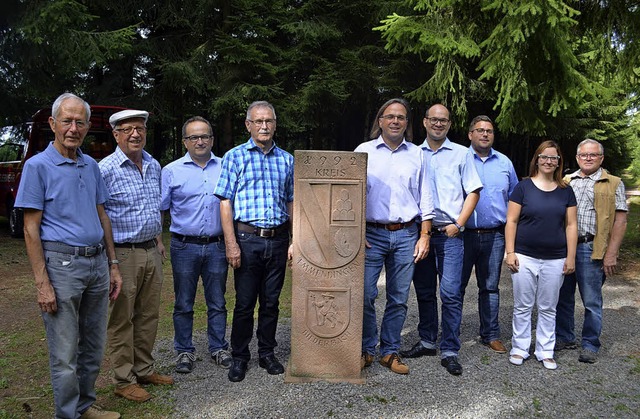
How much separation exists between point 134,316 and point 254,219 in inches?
46.4

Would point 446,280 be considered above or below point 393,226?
below

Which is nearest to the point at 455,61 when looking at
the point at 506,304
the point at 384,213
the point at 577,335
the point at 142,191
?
the point at 506,304

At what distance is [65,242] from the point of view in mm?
3012

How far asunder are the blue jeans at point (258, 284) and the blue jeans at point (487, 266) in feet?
5.70

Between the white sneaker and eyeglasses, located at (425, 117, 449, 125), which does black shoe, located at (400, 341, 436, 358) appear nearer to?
eyeglasses, located at (425, 117, 449, 125)

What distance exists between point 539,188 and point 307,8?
10.5 metres

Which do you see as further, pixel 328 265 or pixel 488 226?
pixel 488 226

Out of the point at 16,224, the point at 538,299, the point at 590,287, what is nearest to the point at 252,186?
the point at 538,299

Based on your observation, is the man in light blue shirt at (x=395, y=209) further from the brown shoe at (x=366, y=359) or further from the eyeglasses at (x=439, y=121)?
the eyeglasses at (x=439, y=121)

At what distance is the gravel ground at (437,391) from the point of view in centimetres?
359

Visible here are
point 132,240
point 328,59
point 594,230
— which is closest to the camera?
point 132,240

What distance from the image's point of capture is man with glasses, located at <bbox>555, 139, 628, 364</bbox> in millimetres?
4523

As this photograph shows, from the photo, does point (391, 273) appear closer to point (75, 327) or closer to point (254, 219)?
point (254, 219)

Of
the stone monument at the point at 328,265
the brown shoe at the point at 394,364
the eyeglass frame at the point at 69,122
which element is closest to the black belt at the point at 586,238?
the brown shoe at the point at 394,364
